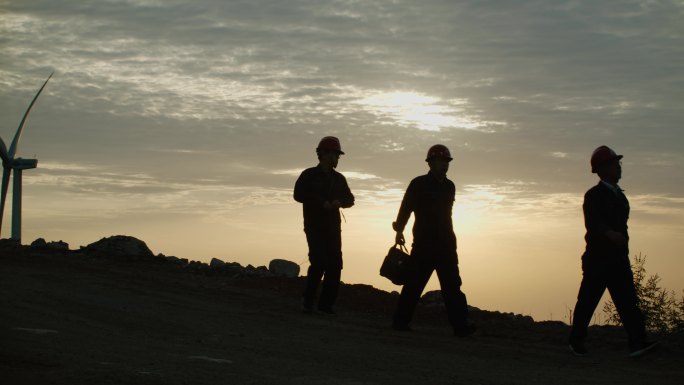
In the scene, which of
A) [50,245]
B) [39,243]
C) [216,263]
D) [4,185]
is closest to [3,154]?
[4,185]

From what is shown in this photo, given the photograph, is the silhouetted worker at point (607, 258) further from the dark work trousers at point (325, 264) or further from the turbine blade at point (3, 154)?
the turbine blade at point (3, 154)

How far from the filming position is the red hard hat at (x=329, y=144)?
13.7 meters

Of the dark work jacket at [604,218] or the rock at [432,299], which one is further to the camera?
the rock at [432,299]

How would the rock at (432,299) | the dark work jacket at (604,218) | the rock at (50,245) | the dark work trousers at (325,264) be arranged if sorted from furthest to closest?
the rock at (50,245)
the rock at (432,299)
the dark work trousers at (325,264)
the dark work jacket at (604,218)

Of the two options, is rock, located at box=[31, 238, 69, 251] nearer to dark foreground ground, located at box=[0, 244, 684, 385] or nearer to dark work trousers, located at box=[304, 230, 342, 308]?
dark foreground ground, located at box=[0, 244, 684, 385]

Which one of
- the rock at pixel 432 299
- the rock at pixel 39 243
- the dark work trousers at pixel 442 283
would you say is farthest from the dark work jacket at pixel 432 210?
the rock at pixel 39 243

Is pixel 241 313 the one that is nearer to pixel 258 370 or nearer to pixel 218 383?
pixel 258 370

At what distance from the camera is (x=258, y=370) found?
8172mm

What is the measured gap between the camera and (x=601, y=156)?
11078mm

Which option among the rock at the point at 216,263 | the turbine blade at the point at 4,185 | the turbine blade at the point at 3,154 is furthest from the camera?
the turbine blade at the point at 3,154

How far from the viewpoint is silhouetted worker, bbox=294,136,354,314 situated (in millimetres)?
13609

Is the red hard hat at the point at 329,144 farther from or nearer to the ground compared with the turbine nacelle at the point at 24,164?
nearer to the ground

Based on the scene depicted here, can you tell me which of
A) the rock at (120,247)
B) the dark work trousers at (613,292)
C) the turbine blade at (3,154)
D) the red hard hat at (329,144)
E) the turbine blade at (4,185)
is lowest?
the dark work trousers at (613,292)

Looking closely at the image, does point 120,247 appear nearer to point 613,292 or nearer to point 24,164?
point 613,292
